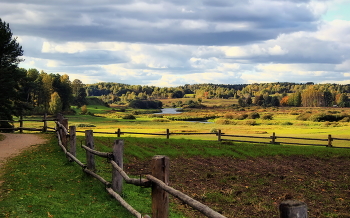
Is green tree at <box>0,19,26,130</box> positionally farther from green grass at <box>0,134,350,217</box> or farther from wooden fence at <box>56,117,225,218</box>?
wooden fence at <box>56,117,225,218</box>

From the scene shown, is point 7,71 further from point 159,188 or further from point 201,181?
point 159,188

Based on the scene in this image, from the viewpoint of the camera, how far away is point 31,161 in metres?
15.0

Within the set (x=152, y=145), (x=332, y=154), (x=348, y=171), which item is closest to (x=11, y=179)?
(x=152, y=145)

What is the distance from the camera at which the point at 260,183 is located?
50.4 feet

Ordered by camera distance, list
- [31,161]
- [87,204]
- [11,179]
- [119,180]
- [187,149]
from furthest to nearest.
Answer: [187,149] → [31,161] → [11,179] → [119,180] → [87,204]

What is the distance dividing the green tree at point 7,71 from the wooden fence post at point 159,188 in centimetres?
3241

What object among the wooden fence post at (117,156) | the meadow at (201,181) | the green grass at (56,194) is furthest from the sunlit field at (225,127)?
the wooden fence post at (117,156)

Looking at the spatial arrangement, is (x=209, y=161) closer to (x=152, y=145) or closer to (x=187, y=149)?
(x=187, y=149)

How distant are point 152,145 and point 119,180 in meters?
15.4

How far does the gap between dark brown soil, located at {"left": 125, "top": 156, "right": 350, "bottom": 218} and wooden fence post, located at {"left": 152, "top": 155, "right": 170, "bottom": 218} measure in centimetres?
440

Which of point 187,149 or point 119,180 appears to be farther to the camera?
point 187,149

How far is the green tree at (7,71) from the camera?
35.4m

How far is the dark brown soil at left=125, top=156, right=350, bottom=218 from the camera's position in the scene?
38.2ft

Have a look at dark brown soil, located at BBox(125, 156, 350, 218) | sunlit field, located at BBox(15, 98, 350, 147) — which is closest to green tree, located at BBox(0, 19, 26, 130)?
sunlit field, located at BBox(15, 98, 350, 147)
